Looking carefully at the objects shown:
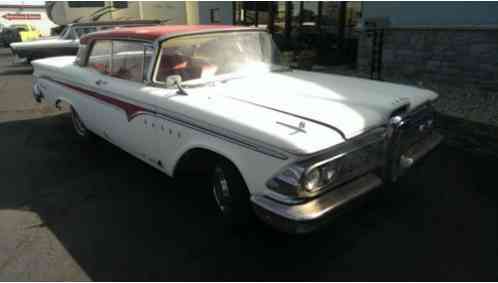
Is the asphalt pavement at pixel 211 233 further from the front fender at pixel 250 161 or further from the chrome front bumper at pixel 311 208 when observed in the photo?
the front fender at pixel 250 161

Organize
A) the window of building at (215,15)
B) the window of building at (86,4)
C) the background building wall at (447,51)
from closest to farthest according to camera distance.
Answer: the background building wall at (447,51) < the window of building at (215,15) < the window of building at (86,4)

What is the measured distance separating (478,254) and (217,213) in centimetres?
199

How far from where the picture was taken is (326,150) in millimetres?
2299

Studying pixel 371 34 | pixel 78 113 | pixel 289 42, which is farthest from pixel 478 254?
pixel 289 42

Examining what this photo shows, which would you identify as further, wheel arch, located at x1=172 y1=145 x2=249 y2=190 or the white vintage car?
wheel arch, located at x1=172 y1=145 x2=249 y2=190

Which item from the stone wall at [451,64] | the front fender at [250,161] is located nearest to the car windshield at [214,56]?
the front fender at [250,161]

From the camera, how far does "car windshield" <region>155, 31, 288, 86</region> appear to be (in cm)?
341

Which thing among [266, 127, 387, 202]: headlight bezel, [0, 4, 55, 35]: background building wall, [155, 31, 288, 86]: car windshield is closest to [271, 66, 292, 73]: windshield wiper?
[155, 31, 288, 86]: car windshield

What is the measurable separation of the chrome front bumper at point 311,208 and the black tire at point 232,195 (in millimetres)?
280

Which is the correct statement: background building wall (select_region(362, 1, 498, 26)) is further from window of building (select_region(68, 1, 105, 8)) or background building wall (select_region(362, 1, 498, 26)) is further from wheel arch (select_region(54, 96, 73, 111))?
window of building (select_region(68, 1, 105, 8))

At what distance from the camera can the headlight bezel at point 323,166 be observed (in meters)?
2.25

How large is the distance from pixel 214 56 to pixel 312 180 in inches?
72.3

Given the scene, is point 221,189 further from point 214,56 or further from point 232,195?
point 214,56

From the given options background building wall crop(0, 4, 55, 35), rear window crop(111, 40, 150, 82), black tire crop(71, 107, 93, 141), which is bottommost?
black tire crop(71, 107, 93, 141)
